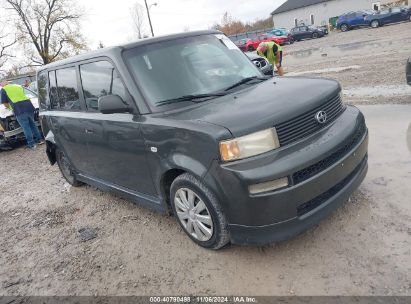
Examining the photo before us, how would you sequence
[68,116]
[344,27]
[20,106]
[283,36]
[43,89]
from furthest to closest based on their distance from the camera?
[344,27] → [283,36] → [20,106] → [43,89] → [68,116]

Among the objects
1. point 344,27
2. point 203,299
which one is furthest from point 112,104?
point 344,27

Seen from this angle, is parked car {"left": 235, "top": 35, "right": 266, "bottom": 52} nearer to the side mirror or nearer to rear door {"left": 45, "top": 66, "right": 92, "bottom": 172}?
rear door {"left": 45, "top": 66, "right": 92, "bottom": 172}

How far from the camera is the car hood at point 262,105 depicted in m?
2.82

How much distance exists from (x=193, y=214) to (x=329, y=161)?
50.3 inches

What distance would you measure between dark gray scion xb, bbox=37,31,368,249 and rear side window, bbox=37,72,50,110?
3.53ft

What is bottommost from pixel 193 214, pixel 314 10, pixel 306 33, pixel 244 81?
pixel 193 214

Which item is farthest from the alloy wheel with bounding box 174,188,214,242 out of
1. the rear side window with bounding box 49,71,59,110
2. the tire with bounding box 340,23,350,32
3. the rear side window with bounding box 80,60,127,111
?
the tire with bounding box 340,23,350,32

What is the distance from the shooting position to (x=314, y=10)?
55312 mm

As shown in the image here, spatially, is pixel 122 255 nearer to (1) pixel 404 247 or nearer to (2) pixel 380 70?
(1) pixel 404 247

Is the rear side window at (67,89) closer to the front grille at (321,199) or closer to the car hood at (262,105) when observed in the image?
the car hood at (262,105)

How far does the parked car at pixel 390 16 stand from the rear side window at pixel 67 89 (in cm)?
3136

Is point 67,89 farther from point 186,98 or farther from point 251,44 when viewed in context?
point 251,44

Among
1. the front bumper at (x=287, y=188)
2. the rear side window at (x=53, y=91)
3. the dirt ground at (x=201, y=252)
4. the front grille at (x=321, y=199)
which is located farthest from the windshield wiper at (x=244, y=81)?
the rear side window at (x=53, y=91)

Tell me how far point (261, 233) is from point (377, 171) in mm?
2189
